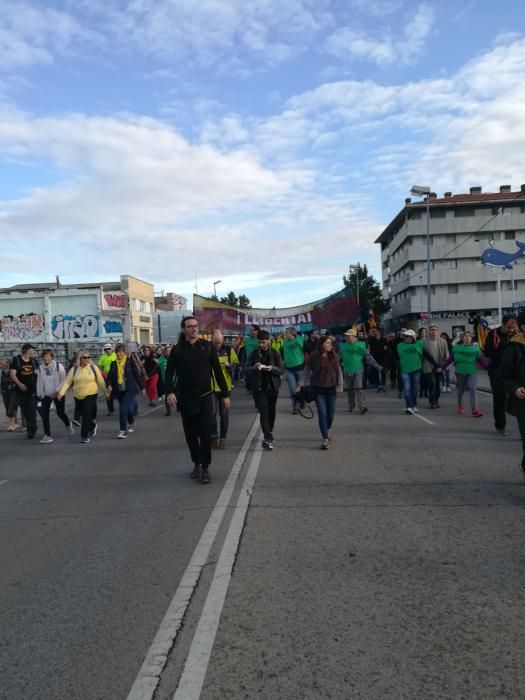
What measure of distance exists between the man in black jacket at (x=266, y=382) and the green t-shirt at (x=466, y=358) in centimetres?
457

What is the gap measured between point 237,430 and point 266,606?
7.88 m

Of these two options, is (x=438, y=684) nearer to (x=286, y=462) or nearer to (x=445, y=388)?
(x=286, y=462)

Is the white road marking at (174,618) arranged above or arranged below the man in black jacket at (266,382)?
below

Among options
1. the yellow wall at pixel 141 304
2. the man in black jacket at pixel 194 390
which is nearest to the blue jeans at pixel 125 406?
the man in black jacket at pixel 194 390

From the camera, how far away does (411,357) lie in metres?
12.4

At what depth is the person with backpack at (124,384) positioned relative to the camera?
11.5 m

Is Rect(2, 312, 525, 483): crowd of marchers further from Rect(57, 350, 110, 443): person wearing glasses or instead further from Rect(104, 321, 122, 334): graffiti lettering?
Rect(104, 321, 122, 334): graffiti lettering

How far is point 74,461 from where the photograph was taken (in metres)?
9.23

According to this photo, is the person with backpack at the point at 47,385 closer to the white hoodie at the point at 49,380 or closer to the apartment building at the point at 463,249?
the white hoodie at the point at 49,380

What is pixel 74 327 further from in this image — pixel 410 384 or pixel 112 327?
pixel 410 384

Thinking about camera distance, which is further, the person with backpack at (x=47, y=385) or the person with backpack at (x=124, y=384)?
the person with backpack at (x=47, y=385)

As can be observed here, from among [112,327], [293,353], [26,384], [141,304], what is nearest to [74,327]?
[112,327]

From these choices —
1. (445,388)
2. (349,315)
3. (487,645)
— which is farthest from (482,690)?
(349,315)

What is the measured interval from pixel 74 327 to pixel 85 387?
32.9 meters
